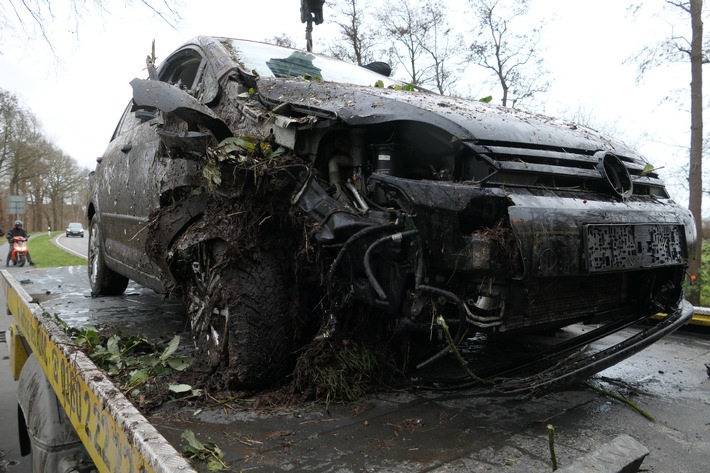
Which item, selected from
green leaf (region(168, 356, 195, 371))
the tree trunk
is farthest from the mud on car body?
the tree trunk

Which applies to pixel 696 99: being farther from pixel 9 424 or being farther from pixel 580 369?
pixel 9 424

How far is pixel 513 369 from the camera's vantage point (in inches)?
90.8

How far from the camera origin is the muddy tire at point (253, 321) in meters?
2.40

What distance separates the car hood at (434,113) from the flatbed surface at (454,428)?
1.10 meters

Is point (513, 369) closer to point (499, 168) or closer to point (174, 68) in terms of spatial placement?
point (499, 168)

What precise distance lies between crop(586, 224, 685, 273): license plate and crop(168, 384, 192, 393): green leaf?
1707 millimetres

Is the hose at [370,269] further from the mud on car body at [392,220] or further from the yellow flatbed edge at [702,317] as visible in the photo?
the yellow flatbed edge at [702,317]

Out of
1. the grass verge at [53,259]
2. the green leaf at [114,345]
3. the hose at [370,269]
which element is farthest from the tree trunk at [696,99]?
the grass verge at [53,259]

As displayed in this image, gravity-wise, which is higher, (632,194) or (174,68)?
(174,68)

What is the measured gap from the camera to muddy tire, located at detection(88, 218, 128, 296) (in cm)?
470

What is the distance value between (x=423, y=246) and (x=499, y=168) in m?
0.43

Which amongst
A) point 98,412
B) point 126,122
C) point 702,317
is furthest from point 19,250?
point 702,317

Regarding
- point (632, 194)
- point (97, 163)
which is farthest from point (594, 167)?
point (97, 163)

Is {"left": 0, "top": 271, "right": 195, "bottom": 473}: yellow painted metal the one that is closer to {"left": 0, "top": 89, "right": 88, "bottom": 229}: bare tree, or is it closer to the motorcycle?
the motorcycle
